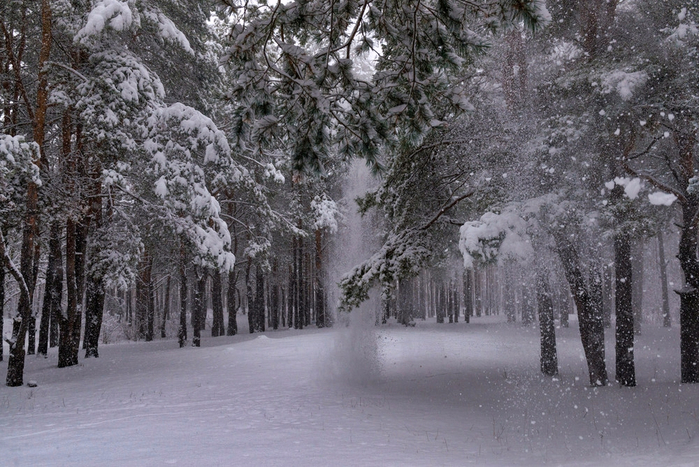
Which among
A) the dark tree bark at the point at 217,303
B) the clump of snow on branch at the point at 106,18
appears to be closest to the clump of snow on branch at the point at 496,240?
the clump of snow on branch at the point at 106,18

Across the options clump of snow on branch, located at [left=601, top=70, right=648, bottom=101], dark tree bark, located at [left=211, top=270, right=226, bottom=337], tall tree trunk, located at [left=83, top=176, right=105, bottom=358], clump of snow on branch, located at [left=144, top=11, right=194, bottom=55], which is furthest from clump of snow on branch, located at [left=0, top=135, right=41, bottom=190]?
dark tree bark, located at [left=211, top=270, right=226, bottom=337]

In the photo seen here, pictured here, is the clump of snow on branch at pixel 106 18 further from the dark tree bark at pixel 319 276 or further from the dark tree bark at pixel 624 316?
the dark tree bark at pixel 319 276

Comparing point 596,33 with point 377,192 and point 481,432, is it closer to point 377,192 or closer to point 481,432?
point 377,192

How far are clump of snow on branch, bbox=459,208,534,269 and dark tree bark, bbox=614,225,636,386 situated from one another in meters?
4.32

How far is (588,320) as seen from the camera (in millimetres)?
10844

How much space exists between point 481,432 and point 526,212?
3901 mm

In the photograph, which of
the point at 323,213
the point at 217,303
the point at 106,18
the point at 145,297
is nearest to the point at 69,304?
the point at 106,18

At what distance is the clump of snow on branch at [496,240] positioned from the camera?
25.4ft

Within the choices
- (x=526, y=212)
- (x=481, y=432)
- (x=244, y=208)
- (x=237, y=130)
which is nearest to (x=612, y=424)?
(x=481, y=432)

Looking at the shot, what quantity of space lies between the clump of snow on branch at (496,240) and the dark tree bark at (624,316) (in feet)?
14.2

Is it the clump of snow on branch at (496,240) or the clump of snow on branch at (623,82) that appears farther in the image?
the clump of snow on branch at (623,82)

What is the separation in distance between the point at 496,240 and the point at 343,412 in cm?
408

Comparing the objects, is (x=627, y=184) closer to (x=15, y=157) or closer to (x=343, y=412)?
(x=343, y=412)

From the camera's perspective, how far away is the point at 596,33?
35.2 ft
